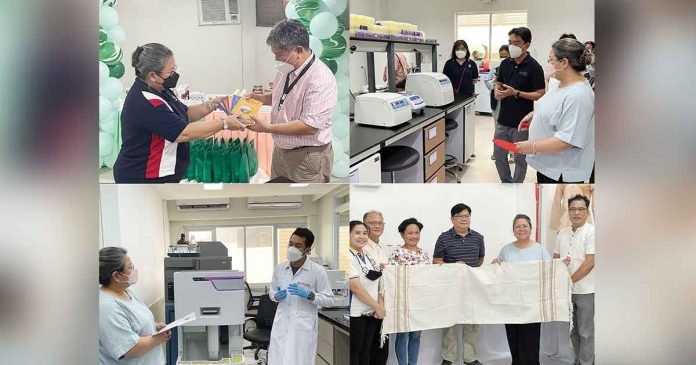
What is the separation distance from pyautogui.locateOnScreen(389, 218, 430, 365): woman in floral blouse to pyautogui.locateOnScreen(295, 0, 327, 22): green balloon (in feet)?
2.90

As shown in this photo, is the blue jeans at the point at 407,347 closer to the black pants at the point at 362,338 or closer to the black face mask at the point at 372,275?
the black pants at the point at 362,338

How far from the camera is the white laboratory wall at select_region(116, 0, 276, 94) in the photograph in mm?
2596

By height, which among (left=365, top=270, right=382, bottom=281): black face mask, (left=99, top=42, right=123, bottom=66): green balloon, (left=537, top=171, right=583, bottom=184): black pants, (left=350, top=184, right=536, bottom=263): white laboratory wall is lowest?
(left=365, top=270, right=382, bottom=281): black face mask

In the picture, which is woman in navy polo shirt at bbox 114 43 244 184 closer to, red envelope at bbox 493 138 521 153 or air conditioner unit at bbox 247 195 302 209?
air conditioner unit at bbox 247 195 302 209

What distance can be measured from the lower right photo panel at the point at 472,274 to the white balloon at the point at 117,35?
106 cm

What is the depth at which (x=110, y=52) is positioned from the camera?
2.57 m

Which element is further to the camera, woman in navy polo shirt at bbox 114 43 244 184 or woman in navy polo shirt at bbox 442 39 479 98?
woman in navy polo shirt at bbox 442 39 479 98

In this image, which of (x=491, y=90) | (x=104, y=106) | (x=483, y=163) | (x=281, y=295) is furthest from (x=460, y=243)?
(x=104, y=106)

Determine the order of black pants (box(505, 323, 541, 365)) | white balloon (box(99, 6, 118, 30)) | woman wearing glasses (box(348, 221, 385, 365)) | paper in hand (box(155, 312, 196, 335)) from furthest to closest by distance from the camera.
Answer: black pants (box(505, 323, 541, 365)), woman wearing glasses (box(348, 221, 385, 365)), paper in hand (box(155, 312, 196, 335)), white balloon (box(99, 6, 118, 30))

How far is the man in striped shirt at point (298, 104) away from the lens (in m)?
2.61

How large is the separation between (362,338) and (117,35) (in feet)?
4.89

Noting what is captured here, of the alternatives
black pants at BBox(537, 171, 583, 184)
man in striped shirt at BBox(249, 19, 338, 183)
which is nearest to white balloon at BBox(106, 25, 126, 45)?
man in striped shirt at BBox(249, 19, 338, 183)
